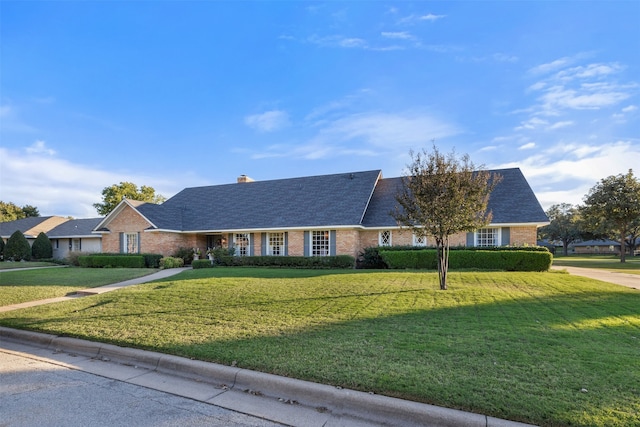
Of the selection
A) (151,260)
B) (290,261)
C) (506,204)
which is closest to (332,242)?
(290,261)

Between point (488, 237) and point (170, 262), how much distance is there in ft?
61.5

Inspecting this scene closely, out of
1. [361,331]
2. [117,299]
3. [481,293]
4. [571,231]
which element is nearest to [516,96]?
[481,293]

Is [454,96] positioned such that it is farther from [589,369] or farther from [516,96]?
[589,369]

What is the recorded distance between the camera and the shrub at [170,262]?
2112cm

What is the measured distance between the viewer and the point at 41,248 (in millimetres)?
32625

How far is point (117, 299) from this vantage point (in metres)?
9.84

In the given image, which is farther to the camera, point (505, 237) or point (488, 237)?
point (488, 237)

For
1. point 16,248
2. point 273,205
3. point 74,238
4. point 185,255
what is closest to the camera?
point 185,255

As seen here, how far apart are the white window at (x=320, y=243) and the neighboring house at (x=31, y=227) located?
104 feet

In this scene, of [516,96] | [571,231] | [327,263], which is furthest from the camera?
[571,231]

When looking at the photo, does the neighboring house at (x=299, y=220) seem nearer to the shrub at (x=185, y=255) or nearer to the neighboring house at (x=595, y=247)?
the shrub at (x=185, y=255)

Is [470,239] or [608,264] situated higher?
[470,239]

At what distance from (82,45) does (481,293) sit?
15286mm

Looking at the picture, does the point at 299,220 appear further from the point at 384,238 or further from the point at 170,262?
the point at 170,262
